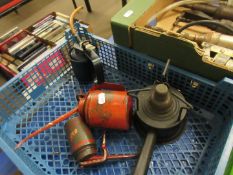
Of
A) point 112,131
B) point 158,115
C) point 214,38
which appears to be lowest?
point 112,131

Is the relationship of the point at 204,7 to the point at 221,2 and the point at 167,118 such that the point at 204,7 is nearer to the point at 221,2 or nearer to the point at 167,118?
the point at 221,2

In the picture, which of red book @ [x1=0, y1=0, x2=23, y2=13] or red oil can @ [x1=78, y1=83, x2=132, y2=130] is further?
red book @ [x1=0, y1=0, x2=23, y2=13]

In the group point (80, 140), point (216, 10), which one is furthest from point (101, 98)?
point (216, 10)

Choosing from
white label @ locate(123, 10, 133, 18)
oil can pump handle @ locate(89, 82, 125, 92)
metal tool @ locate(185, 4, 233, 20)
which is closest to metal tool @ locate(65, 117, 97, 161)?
oil can pump handle @ locate(89, 82, 125, 92)

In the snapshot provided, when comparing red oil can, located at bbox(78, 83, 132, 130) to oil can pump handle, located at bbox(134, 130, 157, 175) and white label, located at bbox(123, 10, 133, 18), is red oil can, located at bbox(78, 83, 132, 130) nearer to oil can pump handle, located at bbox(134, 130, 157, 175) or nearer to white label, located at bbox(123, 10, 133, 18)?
oil can pump handle, located at bbox(134, 130, 157, 175)

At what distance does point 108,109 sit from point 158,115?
149 mm

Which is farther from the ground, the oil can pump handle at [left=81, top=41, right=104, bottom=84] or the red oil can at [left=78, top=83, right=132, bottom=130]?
the oil can pump handle at [left=81, top=41, right=104, bottom=84]

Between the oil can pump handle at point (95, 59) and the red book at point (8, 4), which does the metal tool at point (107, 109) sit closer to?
the oil can pump handle at point (95, 59)

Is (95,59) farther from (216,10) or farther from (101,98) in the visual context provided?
(216,10)

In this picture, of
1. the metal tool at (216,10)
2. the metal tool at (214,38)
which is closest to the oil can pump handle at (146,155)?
the metal tool at (214,38)

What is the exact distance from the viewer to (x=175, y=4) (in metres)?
0.76

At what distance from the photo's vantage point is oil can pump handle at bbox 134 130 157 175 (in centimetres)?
56

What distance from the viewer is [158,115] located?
612 mm

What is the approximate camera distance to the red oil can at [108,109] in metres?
0.62
